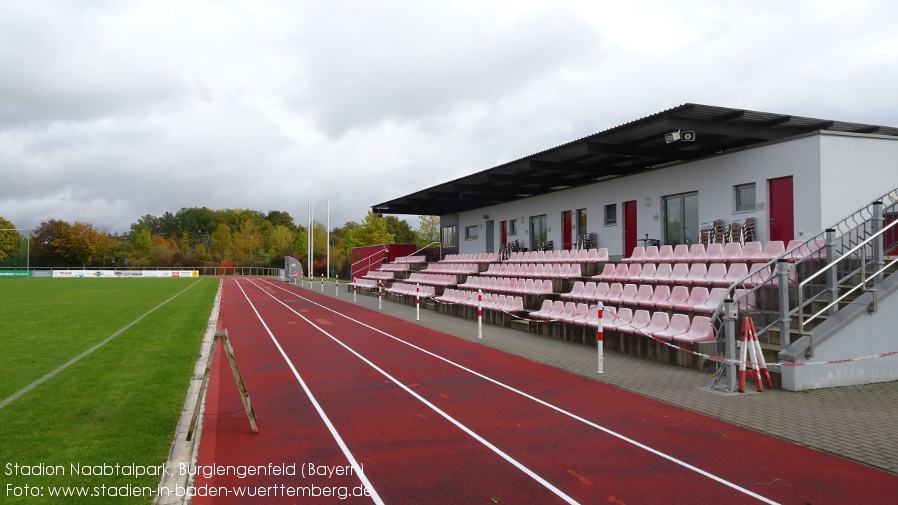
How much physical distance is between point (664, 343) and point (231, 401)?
25.9ft

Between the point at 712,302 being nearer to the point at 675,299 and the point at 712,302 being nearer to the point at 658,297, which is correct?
the point at 675,299

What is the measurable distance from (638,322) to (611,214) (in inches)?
392

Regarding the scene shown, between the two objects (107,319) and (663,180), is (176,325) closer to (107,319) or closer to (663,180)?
(107,319)

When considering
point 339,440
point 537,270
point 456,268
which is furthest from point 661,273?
point 456,268

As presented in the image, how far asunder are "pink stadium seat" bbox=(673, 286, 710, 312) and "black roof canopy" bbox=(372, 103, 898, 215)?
4294 millimetres

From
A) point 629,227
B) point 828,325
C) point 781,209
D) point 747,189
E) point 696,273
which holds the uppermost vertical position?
point 747,189

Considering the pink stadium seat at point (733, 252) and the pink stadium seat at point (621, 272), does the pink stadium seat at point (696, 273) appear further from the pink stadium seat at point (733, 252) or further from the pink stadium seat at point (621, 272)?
the pink stadium seat at point (621, 272)

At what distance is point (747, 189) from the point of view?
1611 centimetres

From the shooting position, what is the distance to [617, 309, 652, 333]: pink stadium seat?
12.6 metres

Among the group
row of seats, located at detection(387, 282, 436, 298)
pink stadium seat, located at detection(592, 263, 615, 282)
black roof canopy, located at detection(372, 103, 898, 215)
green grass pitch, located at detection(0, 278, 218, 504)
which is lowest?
green grass pitch, located at detection(0, 278, 218, 504)

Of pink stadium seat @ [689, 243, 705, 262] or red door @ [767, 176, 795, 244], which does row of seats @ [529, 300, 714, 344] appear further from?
red door @ [767, 176, 795, 244]

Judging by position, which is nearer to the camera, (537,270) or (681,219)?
(681,219)

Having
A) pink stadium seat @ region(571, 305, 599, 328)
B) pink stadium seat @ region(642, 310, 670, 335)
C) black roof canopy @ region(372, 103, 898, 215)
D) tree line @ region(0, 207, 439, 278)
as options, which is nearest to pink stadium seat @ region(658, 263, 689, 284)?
pink stadium seat @ region(571, 305, 599, 328)

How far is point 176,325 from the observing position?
1877 cm
